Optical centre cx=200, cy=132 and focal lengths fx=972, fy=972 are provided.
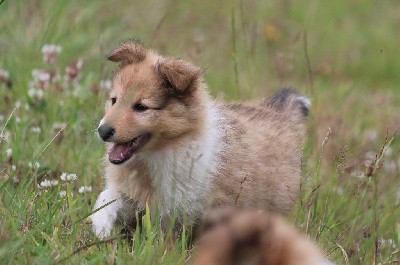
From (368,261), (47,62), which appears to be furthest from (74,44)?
(368,261)

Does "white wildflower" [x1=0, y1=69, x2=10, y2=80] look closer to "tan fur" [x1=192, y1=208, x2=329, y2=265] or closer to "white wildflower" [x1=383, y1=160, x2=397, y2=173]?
"white wildflower" [x1=383, y1=160, x2=397, y2=173]

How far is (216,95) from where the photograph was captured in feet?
28.2

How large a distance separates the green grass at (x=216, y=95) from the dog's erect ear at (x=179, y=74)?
806 mm

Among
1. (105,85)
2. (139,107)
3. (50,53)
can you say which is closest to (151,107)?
(139,107)

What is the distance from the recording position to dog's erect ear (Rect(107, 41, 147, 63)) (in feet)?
19.1

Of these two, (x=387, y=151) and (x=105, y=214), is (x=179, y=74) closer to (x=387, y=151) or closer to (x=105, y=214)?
(x=105, y=214)

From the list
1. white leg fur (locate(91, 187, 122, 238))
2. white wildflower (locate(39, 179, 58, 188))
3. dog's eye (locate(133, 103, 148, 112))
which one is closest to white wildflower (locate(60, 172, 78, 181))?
white wildflower (locate(39, 179, 58, 188))

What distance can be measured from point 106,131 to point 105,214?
50 cm

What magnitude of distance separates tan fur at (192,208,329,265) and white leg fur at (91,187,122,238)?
209cm

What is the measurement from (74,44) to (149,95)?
11.1 ft

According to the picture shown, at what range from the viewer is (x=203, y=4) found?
1252 centimetres

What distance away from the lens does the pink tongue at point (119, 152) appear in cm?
541

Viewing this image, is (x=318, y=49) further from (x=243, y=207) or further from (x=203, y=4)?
(x=243, y=207)

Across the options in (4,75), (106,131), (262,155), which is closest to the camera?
(106,131)
